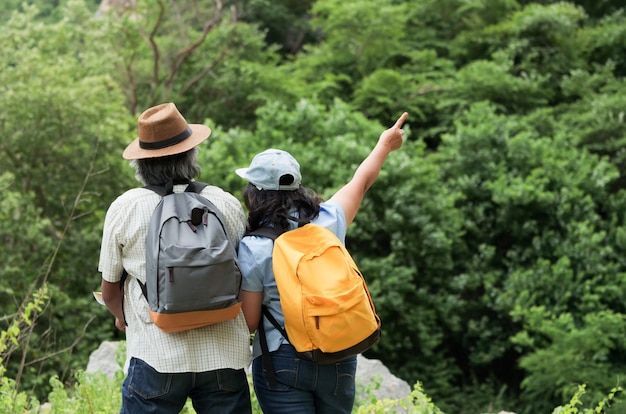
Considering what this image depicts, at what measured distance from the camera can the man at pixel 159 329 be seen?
2393 millimetres

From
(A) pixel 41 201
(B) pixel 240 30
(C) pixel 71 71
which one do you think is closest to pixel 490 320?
(A) pixel 41 201

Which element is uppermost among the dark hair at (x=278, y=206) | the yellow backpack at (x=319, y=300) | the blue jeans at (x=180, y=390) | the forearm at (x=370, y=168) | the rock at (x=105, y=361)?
the dark hair at (x=278, y=206)

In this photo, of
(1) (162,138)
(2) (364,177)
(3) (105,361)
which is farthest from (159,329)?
(3) (105,361)

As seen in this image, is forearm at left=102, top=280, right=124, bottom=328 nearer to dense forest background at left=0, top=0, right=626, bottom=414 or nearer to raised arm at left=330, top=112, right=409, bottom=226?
raised arm at left=330, top=112, right=409, bottom=226

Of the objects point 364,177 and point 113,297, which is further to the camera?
point 364,177

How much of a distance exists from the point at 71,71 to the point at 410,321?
785 centimetres

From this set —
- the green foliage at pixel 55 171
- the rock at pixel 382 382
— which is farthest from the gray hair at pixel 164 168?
the green foliage at pixel 55 171

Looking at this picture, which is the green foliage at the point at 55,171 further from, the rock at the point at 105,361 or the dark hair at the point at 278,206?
the dark hair at the point at 278,206

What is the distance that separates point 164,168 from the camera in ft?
8.21

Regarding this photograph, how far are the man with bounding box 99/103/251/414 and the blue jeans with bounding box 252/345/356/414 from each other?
0.10 m

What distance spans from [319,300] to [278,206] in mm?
360

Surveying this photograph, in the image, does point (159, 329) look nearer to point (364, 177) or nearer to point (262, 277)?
point (262, 277)

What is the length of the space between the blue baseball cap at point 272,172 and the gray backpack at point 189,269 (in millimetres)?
249

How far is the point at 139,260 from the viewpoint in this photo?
2.40 m
